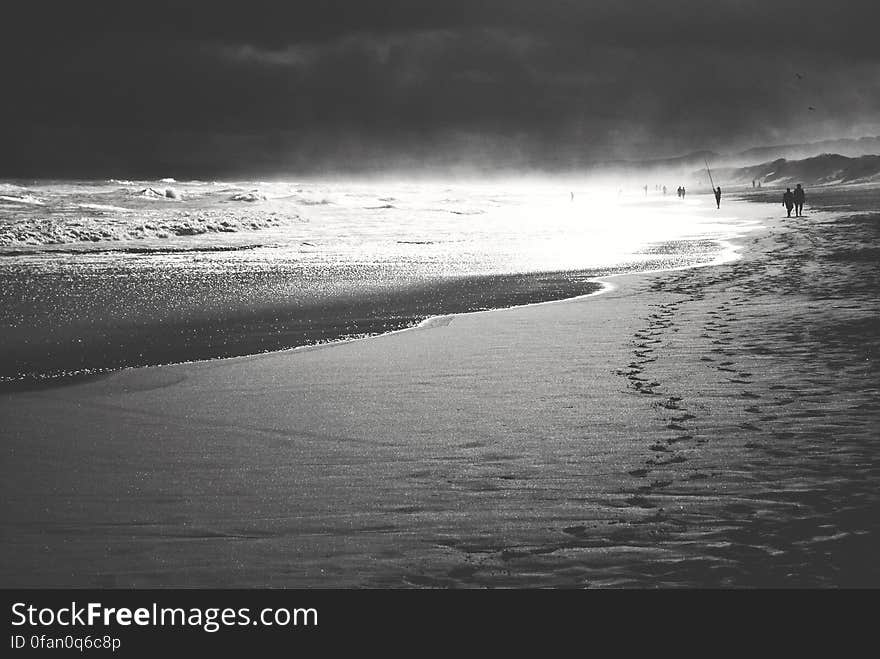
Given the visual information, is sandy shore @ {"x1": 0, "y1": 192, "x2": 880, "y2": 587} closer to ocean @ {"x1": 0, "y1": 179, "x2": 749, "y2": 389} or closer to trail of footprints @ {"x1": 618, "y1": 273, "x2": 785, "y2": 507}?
trail of footprints @ {"x1": 618, "y1": 273, "x2": 785, "y2": 507}

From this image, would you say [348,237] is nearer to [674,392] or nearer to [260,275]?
[260,275]

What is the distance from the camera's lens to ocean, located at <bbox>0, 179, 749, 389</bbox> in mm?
11430

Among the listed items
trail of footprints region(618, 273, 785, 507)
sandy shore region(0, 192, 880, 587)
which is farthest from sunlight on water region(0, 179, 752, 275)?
sandy shore region(0, 192, 880, 587)

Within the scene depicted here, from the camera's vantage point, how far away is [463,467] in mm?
5930

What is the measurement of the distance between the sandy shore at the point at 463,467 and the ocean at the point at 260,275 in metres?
1.76

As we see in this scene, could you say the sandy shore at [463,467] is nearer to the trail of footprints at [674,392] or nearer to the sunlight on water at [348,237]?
the trail of footprints at [674,392]

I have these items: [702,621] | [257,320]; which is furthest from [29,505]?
[257,320]

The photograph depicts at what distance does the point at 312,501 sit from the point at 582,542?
1650mm

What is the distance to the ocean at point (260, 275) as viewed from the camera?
11.4 meters

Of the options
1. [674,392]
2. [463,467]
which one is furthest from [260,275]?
[463,467]

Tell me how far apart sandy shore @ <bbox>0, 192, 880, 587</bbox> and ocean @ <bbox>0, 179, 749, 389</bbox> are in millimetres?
1761

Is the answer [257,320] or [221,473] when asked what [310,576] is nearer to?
[221,473]

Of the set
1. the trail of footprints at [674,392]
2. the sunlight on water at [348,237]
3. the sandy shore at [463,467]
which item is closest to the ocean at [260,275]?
the sunlight on water at [348,237]

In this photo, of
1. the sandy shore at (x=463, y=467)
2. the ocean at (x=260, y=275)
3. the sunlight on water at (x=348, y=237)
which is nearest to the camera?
the sandy shore at (x=463, y=467)
